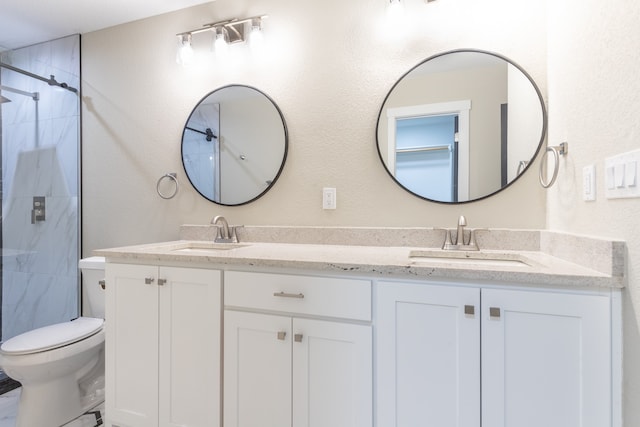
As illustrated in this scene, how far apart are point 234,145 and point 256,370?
1264mm

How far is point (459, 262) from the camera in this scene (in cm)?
119

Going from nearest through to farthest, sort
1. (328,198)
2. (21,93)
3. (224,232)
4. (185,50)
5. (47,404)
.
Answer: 1. (47,404)
2. (328,198)
3. (224,232)
4. (185,50)
5. (21,93)

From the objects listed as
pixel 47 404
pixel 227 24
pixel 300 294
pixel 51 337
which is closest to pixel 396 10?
pixel 227 24

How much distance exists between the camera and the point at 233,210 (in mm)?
1944

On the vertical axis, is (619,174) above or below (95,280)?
above

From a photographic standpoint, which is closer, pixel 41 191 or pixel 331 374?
pixel 331 374

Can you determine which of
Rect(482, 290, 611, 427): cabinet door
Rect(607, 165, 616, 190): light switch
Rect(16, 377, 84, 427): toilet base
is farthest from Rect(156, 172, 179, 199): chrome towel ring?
Rect(607, 165, 616, 190): light switch

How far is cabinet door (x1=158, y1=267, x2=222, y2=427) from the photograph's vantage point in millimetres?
1294

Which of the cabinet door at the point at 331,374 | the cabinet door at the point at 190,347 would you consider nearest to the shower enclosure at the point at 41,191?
the cabinet door at the point at 190,347

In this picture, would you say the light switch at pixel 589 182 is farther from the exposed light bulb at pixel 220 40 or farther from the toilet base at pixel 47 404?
the toilet base at pixel 47 404

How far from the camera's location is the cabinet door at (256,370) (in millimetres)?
1191

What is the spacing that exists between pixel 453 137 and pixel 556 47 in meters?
0.52

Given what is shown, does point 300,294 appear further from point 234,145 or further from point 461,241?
point 234,145

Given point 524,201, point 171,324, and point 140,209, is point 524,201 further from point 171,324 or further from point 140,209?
point 140,209
